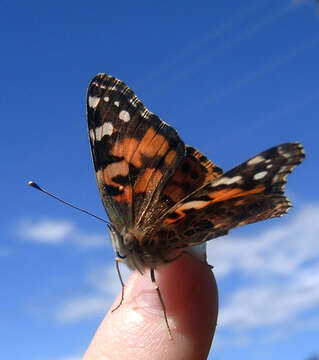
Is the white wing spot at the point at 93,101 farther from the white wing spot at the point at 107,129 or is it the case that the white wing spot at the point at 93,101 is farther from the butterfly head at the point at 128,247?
the butterfly head at the point at 128,247

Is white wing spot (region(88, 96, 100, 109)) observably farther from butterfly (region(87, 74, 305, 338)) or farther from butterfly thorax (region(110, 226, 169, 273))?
butterfly thorax (region(110, 226, 169, 273))

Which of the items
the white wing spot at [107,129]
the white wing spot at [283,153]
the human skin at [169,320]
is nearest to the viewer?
the white wing spot at [283,153]

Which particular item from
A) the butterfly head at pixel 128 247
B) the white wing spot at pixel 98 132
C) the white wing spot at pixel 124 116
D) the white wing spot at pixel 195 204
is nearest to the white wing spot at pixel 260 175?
the white wing spot at pixel 195 204

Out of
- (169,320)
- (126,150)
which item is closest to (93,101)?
(126,150)

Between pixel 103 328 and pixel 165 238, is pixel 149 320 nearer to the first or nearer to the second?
pixel 103 328

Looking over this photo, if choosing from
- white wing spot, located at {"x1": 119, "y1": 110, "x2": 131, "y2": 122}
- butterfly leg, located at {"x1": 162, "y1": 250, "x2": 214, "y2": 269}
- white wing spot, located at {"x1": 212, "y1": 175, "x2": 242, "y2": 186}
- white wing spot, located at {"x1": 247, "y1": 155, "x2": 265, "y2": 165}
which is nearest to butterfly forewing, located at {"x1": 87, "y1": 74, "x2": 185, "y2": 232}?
white wing spot, located at {"x1": 119, "y1": 110, "x2": 131, "y2": 122}

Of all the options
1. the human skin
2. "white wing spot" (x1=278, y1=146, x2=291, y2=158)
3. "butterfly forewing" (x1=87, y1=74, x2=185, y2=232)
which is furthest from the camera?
"butterfly forewing" (x1=87, y1=74, x2=185, y2=232)

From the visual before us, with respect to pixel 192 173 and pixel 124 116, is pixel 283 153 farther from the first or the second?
pixel 124 116
